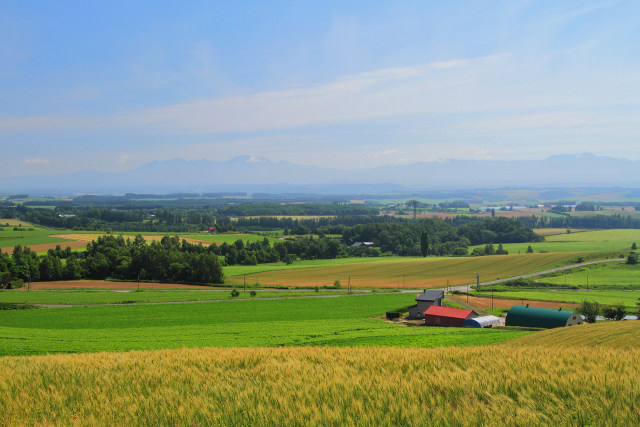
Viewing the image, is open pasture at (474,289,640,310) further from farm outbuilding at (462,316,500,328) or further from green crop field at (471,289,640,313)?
farm outbuilding at (462,316,500,328)

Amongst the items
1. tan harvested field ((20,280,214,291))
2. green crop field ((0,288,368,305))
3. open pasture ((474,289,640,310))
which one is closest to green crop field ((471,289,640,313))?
open pasture ((474,289,640,310))

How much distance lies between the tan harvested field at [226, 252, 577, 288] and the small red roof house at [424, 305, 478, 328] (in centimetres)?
2535

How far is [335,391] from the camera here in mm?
10016

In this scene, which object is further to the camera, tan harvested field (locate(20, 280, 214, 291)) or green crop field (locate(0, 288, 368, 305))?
tan harvested field (locate(20, 280, 214, 291))

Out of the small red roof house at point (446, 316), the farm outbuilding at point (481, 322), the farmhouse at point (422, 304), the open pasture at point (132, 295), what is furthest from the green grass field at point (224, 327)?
the farm outbuilding at point (481, 322)

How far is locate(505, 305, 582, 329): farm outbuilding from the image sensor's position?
37.1 meters

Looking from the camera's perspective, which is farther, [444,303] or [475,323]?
[444,303]

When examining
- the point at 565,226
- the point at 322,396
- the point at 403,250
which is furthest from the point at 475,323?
the point at 565,226

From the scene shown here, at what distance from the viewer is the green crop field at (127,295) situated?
53.3m

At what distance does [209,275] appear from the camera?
71.8m

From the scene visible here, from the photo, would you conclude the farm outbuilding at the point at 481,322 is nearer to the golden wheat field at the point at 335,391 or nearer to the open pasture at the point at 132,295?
the open pasture at the point at 132,295

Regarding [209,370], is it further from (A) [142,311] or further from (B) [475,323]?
(A) [142,311]

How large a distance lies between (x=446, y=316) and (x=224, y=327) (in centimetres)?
1888

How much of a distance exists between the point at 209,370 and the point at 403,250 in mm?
106037
